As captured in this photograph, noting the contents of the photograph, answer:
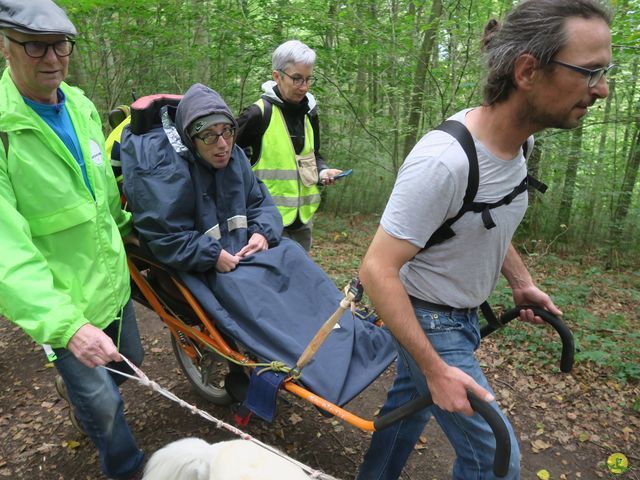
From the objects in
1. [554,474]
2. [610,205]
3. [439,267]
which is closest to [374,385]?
[554,474]

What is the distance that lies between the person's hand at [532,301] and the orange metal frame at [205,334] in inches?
35.7

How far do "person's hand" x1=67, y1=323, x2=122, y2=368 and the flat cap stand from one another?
128cm

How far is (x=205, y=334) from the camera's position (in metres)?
2.89

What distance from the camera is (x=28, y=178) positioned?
6.64 ft

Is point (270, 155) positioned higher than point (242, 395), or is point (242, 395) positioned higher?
point (270, 155)

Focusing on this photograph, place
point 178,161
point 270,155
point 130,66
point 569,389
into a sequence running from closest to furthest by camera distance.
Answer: point 178,161, point 270,155, point 569,389, point 130,66

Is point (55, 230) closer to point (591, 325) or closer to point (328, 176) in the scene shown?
point (328, 176)

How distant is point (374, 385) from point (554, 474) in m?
1.43

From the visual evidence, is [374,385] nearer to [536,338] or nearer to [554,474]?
[554,474]

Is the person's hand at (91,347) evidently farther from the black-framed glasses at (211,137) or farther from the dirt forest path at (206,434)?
the dirt forest path at (206,434)

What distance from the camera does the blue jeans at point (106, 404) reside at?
7.48 feet

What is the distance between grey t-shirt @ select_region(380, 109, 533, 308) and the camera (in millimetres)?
1560

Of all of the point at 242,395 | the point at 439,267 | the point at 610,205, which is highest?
the point at 439,267
